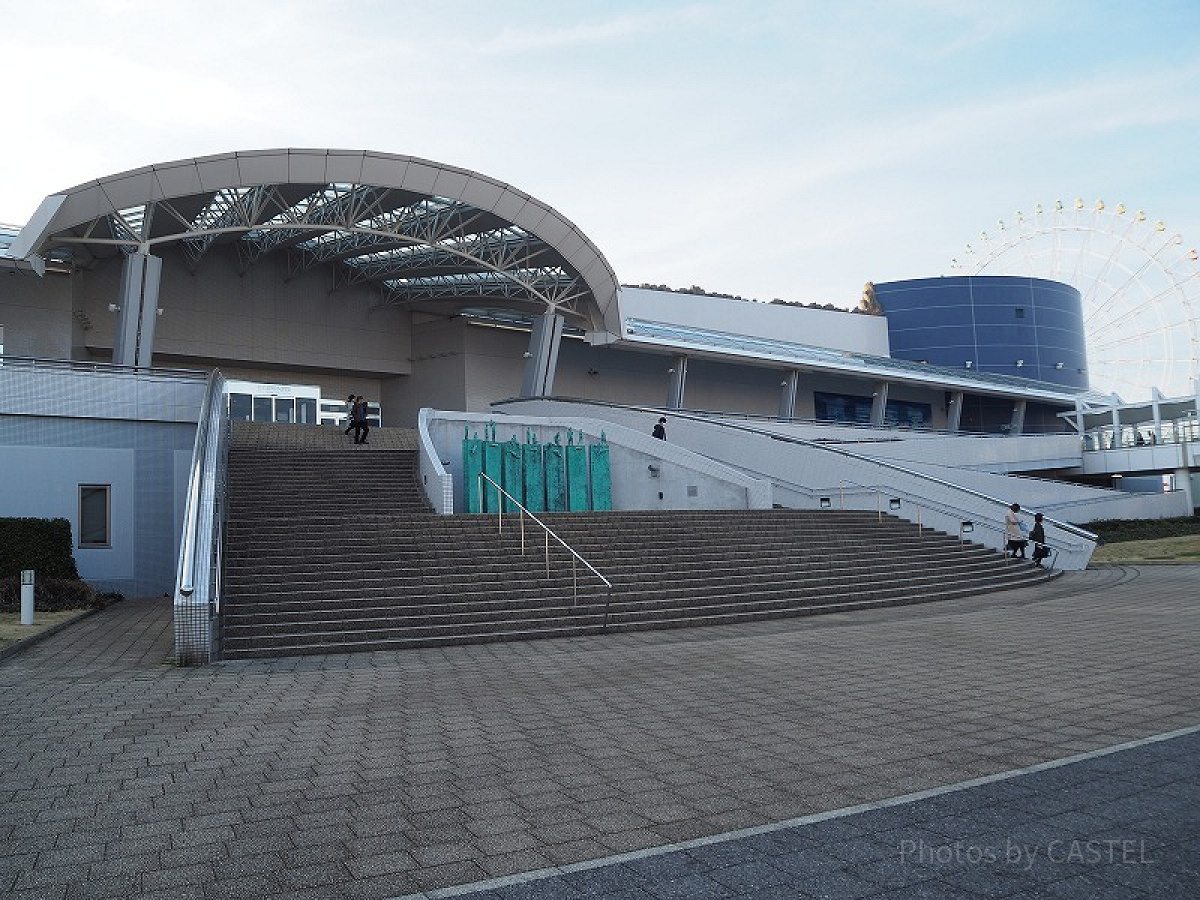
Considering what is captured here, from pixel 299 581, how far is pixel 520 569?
10.9 feet

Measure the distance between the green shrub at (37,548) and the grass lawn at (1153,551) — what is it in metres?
22.2

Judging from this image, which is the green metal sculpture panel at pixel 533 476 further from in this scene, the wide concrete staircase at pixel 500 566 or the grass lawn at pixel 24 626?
the grass lawn at pixel 24 626

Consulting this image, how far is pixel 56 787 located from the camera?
5.93m

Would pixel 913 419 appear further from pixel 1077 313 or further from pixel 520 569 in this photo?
pixel 520 569

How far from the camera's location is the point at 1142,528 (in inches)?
1197

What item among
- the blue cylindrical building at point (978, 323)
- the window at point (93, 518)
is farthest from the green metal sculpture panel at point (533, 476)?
the blue cylindrical building at point (978, 323)

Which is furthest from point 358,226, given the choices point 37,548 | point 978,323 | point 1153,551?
point 978,323

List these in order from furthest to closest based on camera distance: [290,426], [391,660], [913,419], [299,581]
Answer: [913,419] < [290,426] < [299,581] < [391,660]

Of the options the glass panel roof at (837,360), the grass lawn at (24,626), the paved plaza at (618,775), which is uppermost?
the glass panel roof at (837,360)

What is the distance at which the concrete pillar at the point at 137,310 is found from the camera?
2650cm

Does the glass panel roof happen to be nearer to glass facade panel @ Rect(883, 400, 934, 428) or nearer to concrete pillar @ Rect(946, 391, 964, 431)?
concrete pillar @ Rect(946, 391, 964, 431)

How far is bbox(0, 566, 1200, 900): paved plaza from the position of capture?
4363 millimetres

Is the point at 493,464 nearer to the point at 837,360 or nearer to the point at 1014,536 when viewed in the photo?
the point at 1014,536

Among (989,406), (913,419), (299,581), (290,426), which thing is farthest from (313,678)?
(989,406)
